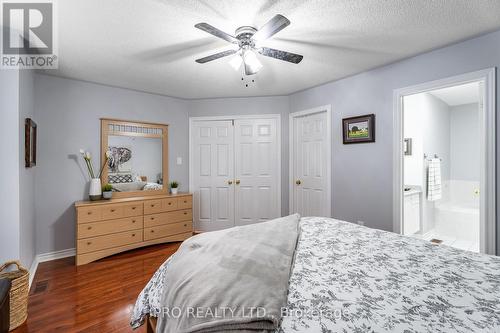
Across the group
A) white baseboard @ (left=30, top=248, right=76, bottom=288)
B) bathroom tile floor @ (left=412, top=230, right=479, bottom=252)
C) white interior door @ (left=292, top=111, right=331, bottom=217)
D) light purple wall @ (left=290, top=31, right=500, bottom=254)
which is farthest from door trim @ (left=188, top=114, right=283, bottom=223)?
bathroom tile floor @ (left=412, top=230, right=479, bottom=252)

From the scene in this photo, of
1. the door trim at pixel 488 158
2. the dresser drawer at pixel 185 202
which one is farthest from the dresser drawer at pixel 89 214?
the door trim at pixel 488 158

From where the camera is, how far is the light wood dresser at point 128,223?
286 cm

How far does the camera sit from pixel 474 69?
216 centimetres

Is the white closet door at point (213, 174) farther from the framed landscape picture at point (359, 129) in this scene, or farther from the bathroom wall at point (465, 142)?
the bathroom wall at point (465, 142)

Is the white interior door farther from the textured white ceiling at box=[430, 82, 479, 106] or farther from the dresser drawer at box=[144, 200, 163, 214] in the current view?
the dresser drawer at box=[144, 200, 163, 214]

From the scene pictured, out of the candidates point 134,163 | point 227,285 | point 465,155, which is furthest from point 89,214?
point 465,155

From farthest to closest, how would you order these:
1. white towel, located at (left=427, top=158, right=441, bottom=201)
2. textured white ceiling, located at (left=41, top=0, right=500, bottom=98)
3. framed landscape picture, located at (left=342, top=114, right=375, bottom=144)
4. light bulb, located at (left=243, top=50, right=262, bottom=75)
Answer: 1. white towel, located at (left=427, top=158, right=441, bottom=201)
2. framed landscape picture, located at (left=342, top=114, right=375, bottom=144)
3. light bulb, located at (left=243, top=50, right=262, bottom=75)
4. textured white ceiling, located at (left=41, top=0, right=500, bottom=98)

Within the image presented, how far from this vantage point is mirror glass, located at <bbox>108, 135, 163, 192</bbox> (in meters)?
3.43

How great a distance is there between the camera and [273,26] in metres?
1.57

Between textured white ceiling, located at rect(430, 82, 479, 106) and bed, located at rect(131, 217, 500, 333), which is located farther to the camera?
textured white ceiling, located at rect(430, 82, 479, 106)

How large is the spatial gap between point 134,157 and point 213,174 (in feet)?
4.19

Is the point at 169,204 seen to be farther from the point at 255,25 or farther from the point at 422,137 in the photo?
the point at 422,137

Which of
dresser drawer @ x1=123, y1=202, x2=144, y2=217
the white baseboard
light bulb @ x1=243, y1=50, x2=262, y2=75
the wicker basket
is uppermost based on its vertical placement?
light bulb @ x1=243, y1=50, x2=262, y2=75

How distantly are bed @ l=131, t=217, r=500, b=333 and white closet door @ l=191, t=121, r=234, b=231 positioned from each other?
2.56 m
